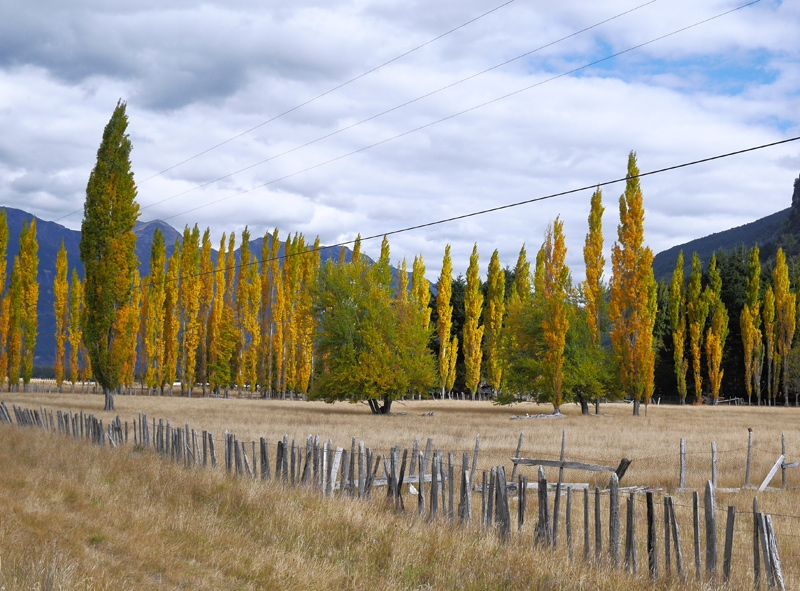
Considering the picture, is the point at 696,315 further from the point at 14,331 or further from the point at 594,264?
the point at 14,331

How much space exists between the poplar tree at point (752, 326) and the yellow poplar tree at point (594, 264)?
2621 cm

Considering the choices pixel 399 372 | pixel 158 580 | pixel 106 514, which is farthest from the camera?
pixel 399 372

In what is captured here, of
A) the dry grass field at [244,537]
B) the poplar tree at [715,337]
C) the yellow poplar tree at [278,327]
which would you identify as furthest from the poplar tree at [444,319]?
the dry grass field at [244,537]

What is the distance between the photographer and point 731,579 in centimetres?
904

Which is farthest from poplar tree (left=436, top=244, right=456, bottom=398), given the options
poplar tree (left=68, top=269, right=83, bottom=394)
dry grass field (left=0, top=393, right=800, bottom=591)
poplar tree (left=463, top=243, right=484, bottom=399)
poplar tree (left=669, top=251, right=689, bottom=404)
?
dry grass field (left=0, top=393, right=800, bottom=591)

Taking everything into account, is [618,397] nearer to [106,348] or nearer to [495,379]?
[495,379]

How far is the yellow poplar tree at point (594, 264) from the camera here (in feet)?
164

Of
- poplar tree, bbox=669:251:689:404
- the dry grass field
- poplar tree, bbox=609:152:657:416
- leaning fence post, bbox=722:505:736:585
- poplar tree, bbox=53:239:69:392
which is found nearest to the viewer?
the dry grass field

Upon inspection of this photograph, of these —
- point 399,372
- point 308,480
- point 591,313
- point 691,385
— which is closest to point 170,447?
point 308,480

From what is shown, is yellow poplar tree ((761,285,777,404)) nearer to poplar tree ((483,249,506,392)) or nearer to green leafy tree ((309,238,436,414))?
poplar tree ((483,249,506,392))

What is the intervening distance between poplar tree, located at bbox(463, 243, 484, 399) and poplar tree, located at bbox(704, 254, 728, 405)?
2156 centimetres

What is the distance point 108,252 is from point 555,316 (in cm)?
2696

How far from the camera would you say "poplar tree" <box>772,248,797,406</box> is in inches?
2685

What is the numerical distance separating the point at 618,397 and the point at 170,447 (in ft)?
124
